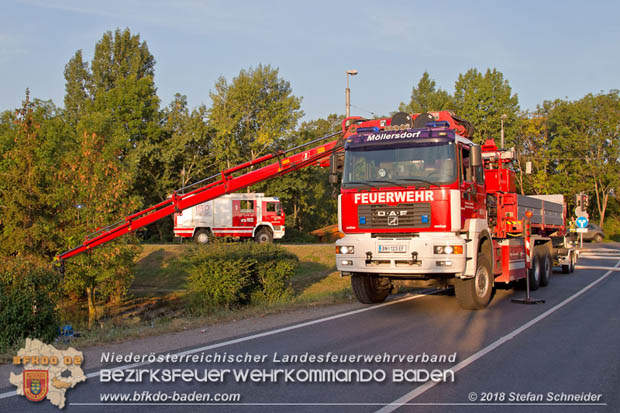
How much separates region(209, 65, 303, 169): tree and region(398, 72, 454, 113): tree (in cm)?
1856

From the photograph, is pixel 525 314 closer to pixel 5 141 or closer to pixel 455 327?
pixel 455 327

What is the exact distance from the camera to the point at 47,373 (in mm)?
6027

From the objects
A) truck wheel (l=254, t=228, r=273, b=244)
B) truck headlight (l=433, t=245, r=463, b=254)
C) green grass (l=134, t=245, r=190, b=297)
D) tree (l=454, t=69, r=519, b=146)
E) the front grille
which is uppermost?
tree (l=454, t=69, r=519, b=146)

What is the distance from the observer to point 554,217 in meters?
18.4

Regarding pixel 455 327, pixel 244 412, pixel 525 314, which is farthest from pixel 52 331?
pixel 525 314

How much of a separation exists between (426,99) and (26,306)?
5919cm

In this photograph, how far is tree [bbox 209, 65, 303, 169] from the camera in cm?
4794

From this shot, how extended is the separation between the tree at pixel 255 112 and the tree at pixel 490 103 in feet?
63.5

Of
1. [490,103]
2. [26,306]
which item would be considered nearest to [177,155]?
[490,103]

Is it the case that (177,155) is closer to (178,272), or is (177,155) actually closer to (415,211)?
(178,272)

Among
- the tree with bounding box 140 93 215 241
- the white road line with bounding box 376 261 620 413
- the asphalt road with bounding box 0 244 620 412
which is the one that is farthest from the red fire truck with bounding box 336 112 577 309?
the tree with bounding box 140 93 215 241

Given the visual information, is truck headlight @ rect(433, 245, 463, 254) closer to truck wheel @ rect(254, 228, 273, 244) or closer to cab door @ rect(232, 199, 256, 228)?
truck wheel @ rect(254, 228, 273, 244)

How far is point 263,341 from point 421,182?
14.4ft

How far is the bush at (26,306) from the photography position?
9148mm
